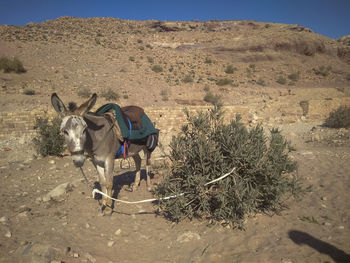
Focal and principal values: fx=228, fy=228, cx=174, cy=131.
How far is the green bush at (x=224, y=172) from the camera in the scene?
11.7 ft

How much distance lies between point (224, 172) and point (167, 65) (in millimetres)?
25608

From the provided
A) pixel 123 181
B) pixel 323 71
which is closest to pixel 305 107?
pixel 123 181

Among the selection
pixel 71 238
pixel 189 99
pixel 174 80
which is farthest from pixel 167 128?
pixel 174 80

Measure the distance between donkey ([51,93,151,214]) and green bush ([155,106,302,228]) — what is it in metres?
0.99

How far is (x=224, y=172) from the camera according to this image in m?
3.69

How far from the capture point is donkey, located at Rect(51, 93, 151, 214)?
2.97m

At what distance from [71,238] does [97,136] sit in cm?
158

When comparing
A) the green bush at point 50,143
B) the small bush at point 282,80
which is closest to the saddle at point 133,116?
the green bush at point 50,143

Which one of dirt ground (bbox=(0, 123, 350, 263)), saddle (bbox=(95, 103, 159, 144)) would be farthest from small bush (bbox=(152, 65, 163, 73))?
dirt ground (bbox=(0, 123, 350, 263))

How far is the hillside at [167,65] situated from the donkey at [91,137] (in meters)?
11.1

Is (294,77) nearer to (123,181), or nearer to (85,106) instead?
(123,181)

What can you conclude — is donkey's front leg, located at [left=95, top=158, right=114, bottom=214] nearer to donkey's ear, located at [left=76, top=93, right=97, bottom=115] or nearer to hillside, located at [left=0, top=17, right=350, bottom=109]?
donkey's ear, located at [left=76, top=93, right=97, bottom=115]

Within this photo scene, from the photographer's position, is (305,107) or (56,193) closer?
(56,193)

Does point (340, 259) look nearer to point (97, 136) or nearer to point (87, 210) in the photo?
point (97, 136)
